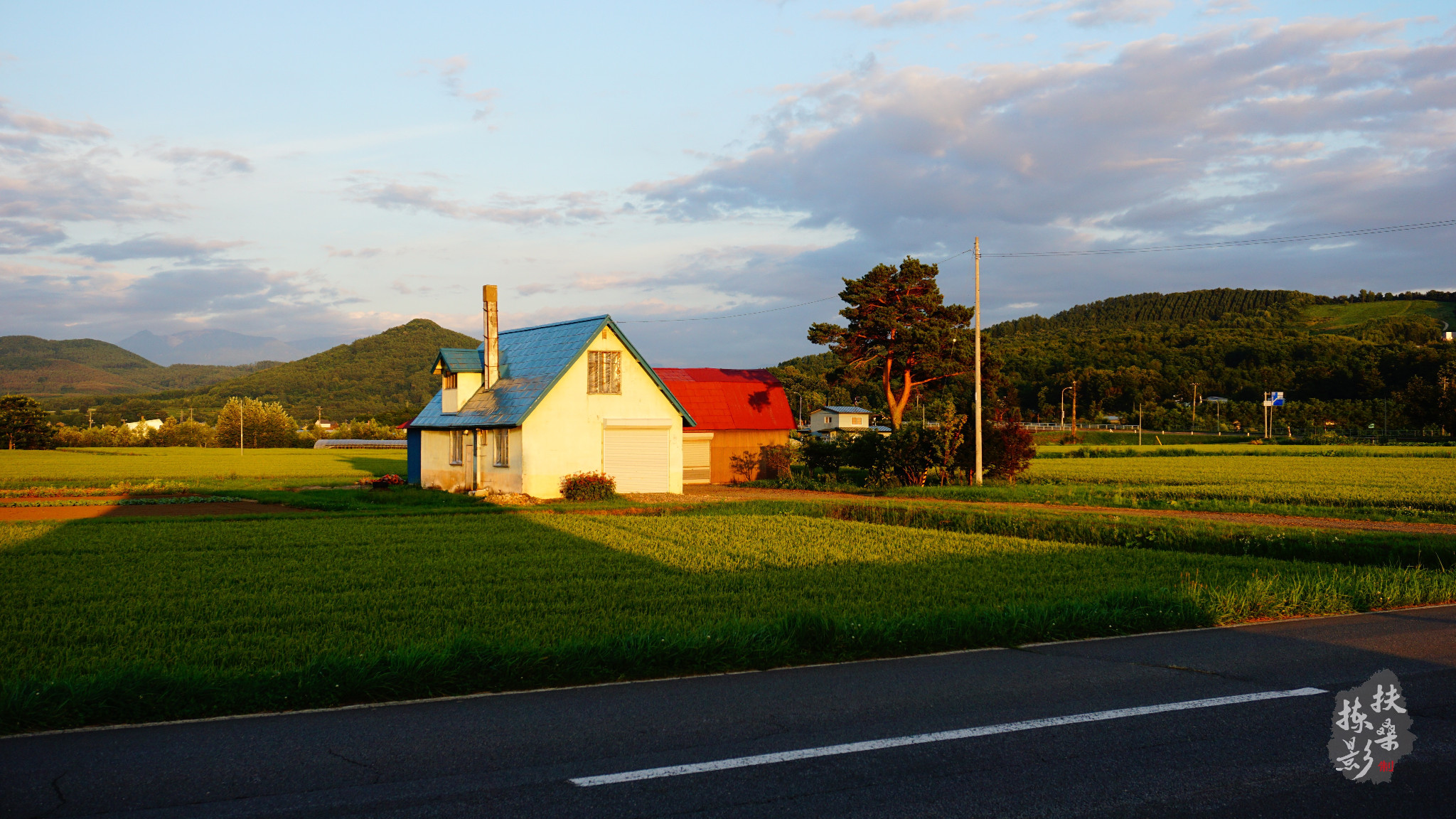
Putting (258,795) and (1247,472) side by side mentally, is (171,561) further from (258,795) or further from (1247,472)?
(1247,472)

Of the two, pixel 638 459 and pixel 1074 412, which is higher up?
pixel 1074 412

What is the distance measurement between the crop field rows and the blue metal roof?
4.93m

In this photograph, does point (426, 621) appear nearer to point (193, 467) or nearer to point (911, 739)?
point (911, 739)

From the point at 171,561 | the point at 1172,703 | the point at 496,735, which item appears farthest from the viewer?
the point at 171,561

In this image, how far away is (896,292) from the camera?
42.9 meters

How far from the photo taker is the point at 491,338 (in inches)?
1328

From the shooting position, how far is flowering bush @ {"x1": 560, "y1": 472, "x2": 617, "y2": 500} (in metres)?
29.6

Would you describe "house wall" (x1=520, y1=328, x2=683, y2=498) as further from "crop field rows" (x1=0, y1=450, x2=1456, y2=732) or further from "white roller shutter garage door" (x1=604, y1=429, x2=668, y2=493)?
"crop field rows" (x1=0, y1=450, x2=1456, y2=732)

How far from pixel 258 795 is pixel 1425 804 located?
6.60m

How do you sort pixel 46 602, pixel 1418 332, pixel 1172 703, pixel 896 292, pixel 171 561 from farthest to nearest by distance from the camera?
pixel 1418 332 < pixel 896 292 < pixel 171 561 < pixel 46 602 < pixel 1172 703

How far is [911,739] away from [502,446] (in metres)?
Answer: 26.5

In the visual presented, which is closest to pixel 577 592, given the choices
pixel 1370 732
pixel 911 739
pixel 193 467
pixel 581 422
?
pixel 911 739

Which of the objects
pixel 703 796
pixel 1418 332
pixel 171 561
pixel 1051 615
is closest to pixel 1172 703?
pixel 1051 615

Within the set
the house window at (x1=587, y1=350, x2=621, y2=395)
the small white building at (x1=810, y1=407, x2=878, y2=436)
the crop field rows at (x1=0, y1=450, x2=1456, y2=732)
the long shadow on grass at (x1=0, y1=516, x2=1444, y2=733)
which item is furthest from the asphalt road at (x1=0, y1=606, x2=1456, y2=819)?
the small white building at (x1=810, y1=407, x2=878, y2=436)
